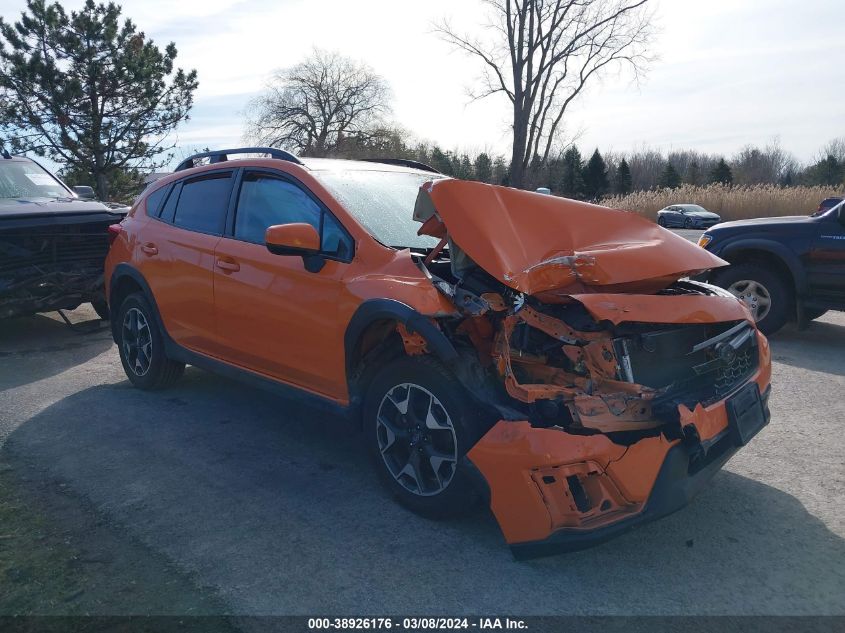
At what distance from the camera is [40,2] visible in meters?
18.5

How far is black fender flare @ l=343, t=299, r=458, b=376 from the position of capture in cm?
331

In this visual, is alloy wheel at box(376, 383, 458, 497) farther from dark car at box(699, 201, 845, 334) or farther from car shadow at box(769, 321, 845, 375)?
dark car at box(699, 201, 845, 334)

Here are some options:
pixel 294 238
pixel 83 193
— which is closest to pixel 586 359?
pixel 294 238

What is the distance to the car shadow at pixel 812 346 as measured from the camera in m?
6.75

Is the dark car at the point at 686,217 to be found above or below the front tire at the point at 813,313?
below

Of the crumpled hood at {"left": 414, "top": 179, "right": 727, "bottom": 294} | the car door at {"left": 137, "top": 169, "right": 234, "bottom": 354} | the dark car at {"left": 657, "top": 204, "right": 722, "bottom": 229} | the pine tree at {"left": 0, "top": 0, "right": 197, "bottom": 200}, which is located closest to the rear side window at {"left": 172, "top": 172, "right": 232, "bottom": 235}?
the car door at {"left": 137, "top": 169, "right": 234, "bottom": 354}

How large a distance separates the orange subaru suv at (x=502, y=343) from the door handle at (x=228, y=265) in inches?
0.5

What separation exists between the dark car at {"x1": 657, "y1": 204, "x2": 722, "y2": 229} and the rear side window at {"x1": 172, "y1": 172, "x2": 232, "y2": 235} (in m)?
34.7

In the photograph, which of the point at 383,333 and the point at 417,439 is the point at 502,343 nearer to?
the point at 417,439

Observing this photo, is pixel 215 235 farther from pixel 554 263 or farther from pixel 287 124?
pixel 287 124

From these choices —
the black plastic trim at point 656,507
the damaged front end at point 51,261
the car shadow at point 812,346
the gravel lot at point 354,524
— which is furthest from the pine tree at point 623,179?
the black plastic trim at point 656,507

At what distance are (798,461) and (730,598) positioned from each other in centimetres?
176

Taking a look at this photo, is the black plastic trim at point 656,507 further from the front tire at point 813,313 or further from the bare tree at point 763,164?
the bare tree at point 763,164

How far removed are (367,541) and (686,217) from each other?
37.8m
